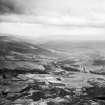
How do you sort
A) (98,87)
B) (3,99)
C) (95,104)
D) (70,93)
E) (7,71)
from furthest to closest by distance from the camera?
(7,71), (98,87), (70,93), (3,99), (95,104)

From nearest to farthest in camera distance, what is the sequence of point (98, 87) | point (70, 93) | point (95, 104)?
point (95, 104) → point (70, 93) → point (98, 87)

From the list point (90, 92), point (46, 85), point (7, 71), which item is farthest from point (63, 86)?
point (7, 71)

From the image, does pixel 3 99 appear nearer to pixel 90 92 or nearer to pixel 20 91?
pixel 20 91

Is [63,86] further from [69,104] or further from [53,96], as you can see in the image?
[69,104]

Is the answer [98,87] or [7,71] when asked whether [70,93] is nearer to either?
[98,87]

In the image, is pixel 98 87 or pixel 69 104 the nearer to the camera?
pixel 69 104

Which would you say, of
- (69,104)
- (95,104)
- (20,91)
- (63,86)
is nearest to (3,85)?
(20,91)

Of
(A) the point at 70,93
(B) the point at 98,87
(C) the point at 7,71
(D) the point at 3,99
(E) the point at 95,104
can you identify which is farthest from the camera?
(C) the point at 7,71

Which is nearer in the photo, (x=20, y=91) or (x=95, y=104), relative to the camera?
(x=95, y=104)
